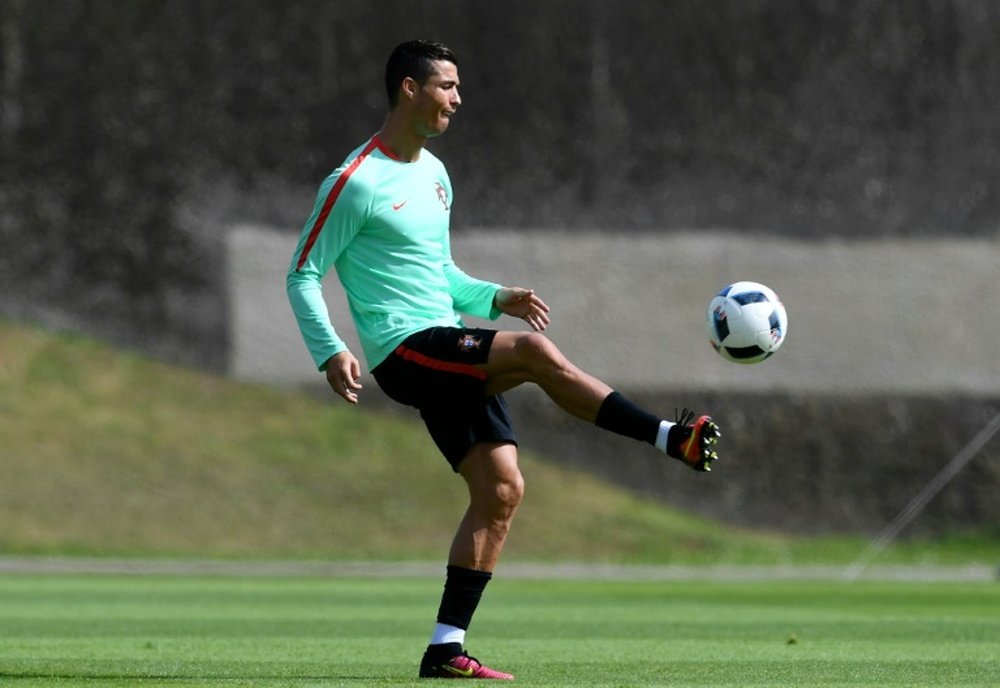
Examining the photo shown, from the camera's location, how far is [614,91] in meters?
28.1

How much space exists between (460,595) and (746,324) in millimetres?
1555

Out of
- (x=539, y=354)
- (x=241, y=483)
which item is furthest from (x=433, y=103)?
(x=241, y=483)

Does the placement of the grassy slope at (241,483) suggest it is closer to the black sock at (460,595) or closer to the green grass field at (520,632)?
the green grass field at (520,632)

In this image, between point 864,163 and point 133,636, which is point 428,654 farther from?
point 864,163

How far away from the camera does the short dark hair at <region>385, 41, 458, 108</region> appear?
7.93 metres

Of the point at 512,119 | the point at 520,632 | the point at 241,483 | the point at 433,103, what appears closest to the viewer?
the point at 433,103

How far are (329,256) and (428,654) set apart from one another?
156 centimetres

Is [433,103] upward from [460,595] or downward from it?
upward

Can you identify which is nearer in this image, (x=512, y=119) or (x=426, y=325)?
(x=426, y=325)

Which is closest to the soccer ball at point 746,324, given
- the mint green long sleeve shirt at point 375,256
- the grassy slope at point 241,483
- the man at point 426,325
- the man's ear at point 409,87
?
the man at point 426,325

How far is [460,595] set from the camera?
7652mm

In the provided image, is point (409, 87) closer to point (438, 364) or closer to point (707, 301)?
point (438, 364)

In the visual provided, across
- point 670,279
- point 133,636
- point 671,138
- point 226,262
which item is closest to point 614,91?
point 671,138

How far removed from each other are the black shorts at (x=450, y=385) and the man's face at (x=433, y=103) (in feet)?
2.78
